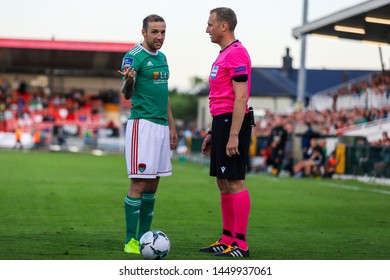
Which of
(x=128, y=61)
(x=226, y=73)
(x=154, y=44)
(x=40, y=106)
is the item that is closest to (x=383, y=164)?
(x=226, y=73)

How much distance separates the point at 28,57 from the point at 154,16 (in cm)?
5500

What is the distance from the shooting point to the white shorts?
31.4ft

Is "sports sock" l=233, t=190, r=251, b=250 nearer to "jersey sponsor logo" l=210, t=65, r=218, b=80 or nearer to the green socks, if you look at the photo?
the green socks

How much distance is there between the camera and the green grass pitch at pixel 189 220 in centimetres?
978

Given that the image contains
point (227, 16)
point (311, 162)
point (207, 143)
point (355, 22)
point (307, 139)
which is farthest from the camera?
point (355, 22)

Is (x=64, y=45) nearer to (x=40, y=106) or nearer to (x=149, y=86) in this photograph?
(x=40, y=106)

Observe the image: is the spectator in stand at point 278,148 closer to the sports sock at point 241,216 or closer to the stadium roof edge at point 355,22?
the stadium roof edge at point 355,22

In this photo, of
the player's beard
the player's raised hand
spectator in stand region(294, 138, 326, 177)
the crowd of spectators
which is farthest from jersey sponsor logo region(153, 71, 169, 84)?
the crowd of spectators

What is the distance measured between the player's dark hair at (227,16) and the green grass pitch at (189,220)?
7.02 feet

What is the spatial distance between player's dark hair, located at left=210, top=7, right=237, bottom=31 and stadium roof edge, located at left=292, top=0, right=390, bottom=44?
709 inches

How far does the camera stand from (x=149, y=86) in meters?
9.62

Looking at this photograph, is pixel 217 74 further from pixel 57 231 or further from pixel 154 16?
pixel 57 231

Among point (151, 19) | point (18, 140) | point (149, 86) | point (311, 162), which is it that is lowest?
point (18, 140)

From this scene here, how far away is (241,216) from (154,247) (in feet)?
3.39
